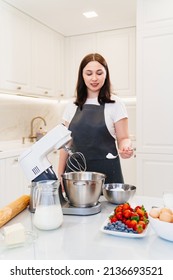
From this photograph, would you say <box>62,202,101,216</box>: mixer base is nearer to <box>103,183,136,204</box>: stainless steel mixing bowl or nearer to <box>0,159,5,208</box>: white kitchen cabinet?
<box>103,183,136,204</box>: stainless steel mixing bowl

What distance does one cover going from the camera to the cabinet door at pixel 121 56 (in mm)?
3283

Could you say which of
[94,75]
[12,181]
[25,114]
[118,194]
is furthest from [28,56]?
[118,194]

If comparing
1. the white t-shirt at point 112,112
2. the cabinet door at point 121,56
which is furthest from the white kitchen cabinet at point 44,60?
the white t-shirt at point 112,112

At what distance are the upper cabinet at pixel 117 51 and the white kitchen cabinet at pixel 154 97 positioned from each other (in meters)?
0.74

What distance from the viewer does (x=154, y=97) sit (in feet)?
8.30

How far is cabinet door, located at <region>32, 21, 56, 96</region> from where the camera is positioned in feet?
10.1

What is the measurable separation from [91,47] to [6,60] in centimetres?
126

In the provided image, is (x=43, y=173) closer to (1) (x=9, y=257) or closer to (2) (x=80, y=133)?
(1) (x=9, y=257)

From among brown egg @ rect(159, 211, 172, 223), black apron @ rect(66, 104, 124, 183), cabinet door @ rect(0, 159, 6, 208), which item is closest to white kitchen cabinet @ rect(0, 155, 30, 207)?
cabinet door @ rect(0, 159, 6, 208)

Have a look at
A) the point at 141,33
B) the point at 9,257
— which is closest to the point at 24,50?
the point at 141,33

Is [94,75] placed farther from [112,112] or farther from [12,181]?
[12,181]

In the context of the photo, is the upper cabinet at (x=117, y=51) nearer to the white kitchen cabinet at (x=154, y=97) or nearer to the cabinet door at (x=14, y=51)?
the white kitchen cabinet at (x=154, y=97)

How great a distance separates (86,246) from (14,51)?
2393 mm

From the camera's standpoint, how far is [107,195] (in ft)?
3.95
